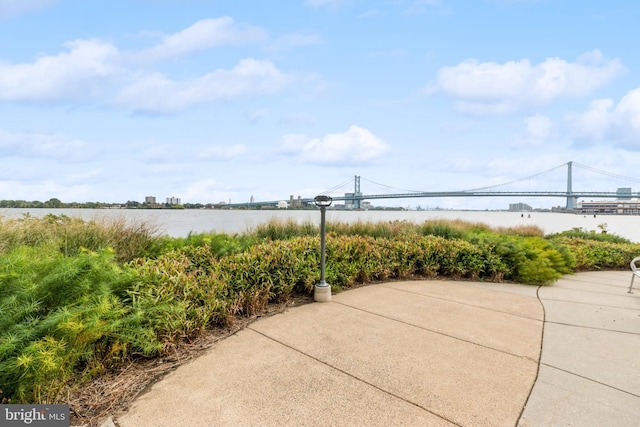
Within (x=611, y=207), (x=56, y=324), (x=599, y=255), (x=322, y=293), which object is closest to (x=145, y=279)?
(x=56, y=324)

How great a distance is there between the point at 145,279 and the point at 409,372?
2.44m

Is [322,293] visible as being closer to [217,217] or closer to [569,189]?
[217,217]

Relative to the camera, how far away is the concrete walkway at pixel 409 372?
Result: 85.0 inches

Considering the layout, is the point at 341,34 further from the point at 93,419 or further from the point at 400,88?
the point at 93,419

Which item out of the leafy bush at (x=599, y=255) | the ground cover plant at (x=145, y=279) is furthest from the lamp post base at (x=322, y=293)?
the leafy bush at (x=599, y=255)

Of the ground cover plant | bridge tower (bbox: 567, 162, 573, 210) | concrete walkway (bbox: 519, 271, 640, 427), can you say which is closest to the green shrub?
the ground cover plant

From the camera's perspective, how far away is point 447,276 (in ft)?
21.7

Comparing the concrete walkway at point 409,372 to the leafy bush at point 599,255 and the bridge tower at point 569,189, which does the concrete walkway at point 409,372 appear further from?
the bridge tower at point 569,189

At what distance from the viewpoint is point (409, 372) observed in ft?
8.77

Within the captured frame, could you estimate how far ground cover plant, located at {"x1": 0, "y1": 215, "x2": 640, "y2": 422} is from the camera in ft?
6.88

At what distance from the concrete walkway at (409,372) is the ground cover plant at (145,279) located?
1.45ft

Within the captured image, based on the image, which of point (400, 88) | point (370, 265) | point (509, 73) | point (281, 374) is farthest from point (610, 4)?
point (281, 374)

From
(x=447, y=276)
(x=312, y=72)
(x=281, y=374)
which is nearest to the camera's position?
(x=281, y=374)

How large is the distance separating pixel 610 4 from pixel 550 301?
7.69 m
